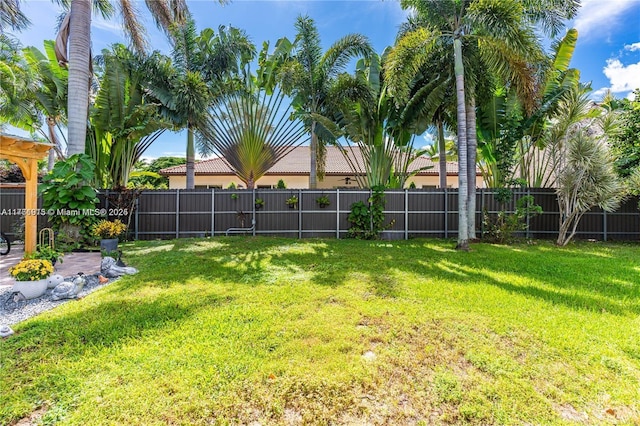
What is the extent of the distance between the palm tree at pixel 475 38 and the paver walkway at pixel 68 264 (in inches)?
372

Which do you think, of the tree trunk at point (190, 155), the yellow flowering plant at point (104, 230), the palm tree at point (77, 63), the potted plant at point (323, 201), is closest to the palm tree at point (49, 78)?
the palm tree at point (77, 63)

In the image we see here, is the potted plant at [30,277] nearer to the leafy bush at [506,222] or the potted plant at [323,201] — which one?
the potted plant at [323,201]

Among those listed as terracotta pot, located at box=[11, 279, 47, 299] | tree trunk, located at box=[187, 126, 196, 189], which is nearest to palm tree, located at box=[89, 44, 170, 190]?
tree trunk, located at box=[187, 126, 196, 189]

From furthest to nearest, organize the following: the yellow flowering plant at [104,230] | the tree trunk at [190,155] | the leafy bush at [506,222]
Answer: the tree trunk at [190,155] → the leafy bush at [506,222] → the yellow flowering plant at [104,230]

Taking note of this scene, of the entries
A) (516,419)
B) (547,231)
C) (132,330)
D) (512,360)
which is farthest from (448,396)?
(547,231)

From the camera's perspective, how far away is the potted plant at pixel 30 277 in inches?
172

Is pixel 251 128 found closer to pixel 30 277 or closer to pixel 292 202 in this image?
pixel 292 202

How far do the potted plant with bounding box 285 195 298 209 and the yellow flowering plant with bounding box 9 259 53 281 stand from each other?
7.65 meters

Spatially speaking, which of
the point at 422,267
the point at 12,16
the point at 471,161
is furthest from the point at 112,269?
the point at 471,161

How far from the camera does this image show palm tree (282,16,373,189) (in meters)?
11.8

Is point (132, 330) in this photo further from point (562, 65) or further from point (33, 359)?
point (562, 65)

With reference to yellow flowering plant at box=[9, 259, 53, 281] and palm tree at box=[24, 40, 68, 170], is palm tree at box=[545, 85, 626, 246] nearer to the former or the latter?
yellow flowering plant at box=[9, 259, 53, 281]

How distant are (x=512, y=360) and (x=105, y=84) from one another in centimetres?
1327

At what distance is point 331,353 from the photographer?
111 inches
